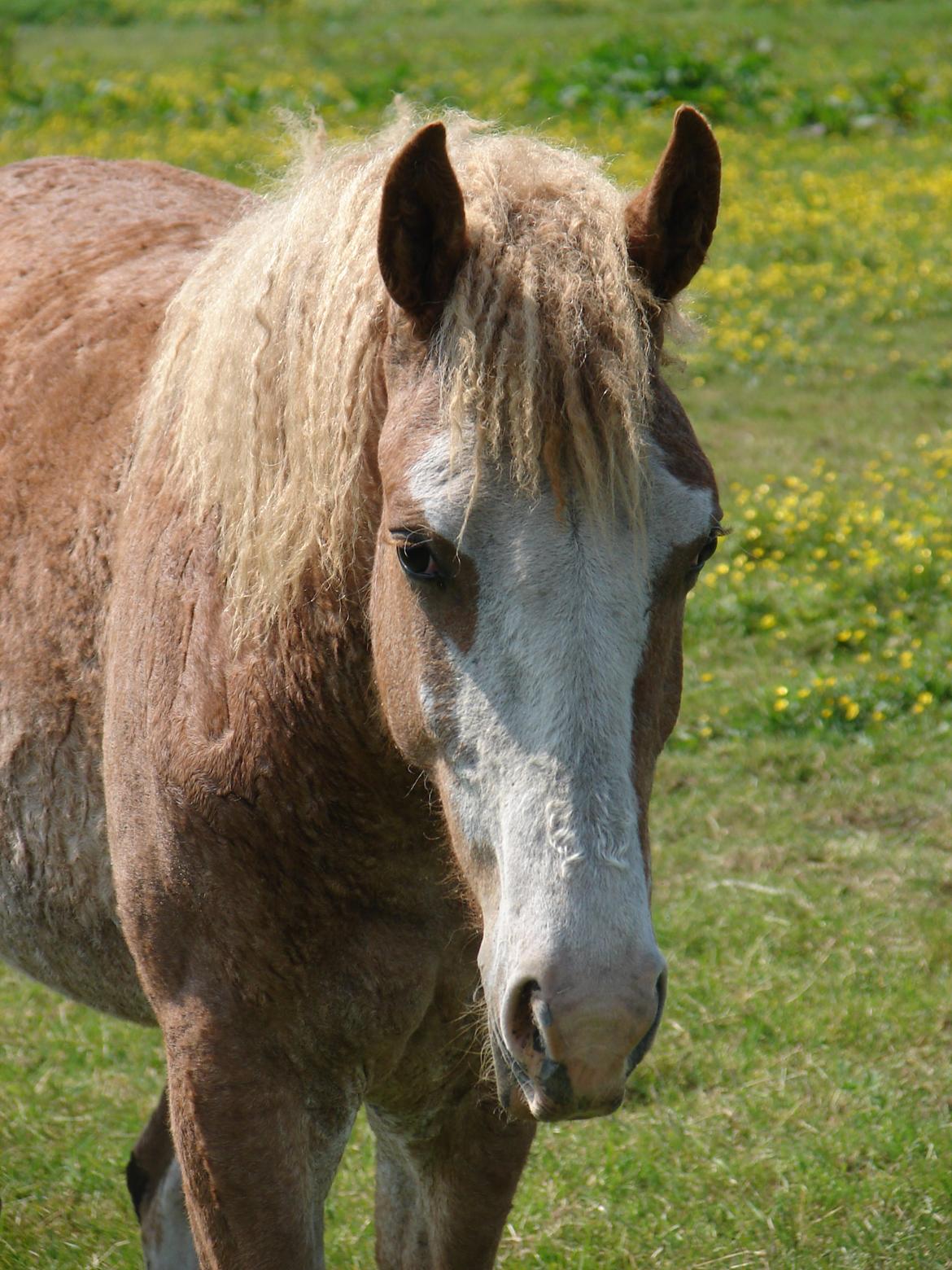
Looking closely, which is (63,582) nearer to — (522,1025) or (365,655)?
(365,655)

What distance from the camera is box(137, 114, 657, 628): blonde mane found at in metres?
1.85

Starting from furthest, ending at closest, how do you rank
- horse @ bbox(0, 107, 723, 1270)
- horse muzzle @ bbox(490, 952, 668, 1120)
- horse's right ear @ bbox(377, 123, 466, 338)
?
1. horse's right ear @ bbox(377, 123, 466, 338)
2. horse @ bbox(0, 107, 723, 1270)
3. horse muzzle @ bbox(490, 952, 668, 1120)

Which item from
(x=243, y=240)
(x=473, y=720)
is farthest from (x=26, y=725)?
(x=473, y=720)

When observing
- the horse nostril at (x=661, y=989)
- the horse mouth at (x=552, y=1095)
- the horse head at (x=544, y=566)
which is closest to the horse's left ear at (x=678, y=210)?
the horse head at (x=544, y=566)

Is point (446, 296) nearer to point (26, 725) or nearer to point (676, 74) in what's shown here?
point (26, 725)

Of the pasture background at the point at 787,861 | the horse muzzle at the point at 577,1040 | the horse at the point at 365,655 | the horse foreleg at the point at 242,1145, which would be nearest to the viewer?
the horse muzzle at the point at 577,1040

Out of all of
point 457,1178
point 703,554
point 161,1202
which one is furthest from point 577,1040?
point 161,1202

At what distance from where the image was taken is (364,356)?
203cm

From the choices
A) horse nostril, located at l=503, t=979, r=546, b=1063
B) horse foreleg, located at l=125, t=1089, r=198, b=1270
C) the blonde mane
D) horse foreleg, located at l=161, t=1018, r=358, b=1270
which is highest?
the blonde mane

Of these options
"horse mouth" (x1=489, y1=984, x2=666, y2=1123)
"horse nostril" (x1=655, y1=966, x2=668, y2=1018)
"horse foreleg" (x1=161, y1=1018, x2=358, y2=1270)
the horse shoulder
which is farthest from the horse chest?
"horse nostril" (x1=655, y1=966, x2=668, y2=1018)

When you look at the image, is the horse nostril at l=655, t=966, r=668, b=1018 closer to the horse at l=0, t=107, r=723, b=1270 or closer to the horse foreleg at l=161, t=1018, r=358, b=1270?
the horse at l=0, t=107, r=723, b=1270

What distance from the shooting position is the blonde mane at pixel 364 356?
185cm

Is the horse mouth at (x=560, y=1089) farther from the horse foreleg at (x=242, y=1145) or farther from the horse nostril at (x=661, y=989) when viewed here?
the horse foreleg at (x=242, y=1145)

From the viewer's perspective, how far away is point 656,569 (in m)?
1.90
